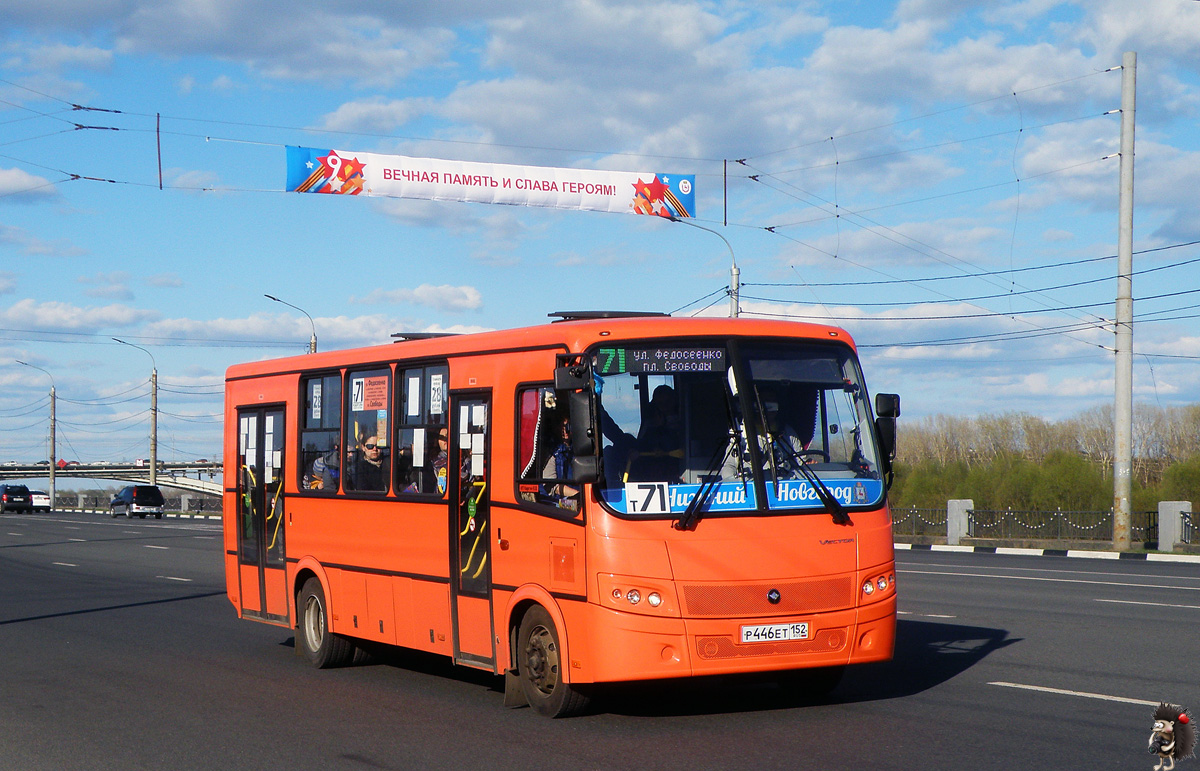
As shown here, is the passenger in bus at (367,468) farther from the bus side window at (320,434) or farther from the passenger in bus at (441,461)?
the passenger in bus at (441,461)

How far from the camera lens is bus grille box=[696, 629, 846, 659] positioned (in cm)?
828

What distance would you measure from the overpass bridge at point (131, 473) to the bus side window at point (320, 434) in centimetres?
10635

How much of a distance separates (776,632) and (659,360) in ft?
6.48

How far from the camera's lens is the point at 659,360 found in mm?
8812

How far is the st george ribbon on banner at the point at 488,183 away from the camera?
28125 millimetres

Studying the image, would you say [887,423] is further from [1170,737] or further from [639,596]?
[1170,737]

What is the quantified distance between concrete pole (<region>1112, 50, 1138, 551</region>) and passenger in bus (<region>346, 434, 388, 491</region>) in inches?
904

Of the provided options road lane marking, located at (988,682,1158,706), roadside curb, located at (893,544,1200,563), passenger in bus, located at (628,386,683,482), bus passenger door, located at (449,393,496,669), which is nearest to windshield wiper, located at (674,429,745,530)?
passenger in bus, located at (628,386,683,482)

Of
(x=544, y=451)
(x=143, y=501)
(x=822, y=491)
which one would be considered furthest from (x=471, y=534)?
(x=143, y=501)

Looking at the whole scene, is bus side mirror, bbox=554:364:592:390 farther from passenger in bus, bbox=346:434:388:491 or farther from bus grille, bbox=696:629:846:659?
passenger in bus, bbox=346:434:388:491

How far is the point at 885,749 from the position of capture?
7.59 m

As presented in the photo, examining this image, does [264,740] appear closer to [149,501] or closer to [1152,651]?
[1152,651]

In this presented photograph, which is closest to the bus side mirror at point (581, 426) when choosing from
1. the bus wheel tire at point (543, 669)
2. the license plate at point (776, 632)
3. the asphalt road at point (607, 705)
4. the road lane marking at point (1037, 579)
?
the bus wheel tire at point (543, 669)

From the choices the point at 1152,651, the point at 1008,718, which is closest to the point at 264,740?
the point at 1008,718
